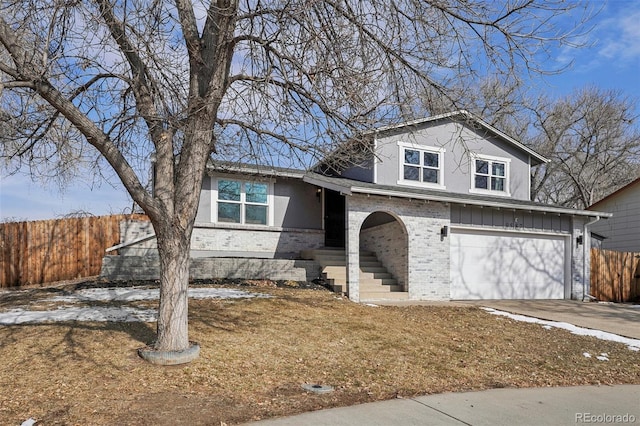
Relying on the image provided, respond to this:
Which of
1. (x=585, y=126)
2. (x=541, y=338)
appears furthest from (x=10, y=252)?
(x=585, y=126)

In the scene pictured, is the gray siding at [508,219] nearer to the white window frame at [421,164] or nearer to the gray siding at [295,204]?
the white window frame at [421,164]

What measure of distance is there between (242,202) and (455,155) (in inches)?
275

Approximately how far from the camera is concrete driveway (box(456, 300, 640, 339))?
35.2 feet

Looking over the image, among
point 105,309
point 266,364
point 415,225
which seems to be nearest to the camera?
point 266,364

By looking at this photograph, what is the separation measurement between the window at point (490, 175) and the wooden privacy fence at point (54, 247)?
426 inches

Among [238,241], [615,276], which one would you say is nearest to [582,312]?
[615,276]

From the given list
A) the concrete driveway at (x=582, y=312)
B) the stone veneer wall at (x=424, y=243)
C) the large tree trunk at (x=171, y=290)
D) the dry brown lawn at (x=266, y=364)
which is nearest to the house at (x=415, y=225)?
the stone veneer wall at (x=424, y=243)

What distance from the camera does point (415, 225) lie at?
13.7 m

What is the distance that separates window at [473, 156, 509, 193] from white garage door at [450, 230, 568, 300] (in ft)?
6.79

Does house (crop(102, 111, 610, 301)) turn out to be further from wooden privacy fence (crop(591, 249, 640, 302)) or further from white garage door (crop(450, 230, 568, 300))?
wooden privacy fence (crop(591, 249, 640, 302))

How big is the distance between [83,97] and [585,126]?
27684mm

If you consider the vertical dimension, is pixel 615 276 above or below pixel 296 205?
below

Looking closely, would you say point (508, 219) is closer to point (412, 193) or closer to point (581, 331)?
point (412, 193)

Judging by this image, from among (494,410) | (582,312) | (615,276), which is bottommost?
(582,312)
